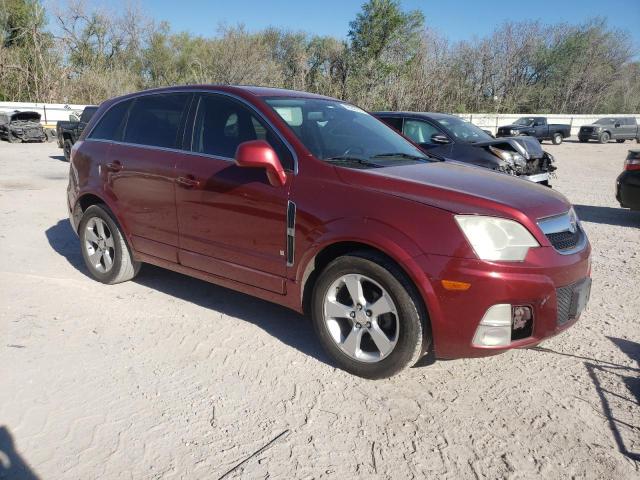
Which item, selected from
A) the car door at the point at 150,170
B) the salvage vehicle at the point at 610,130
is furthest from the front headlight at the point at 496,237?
the salvage vehicle at the point at 610,130

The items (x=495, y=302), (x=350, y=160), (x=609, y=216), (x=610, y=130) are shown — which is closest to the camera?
(x=495, y=302)

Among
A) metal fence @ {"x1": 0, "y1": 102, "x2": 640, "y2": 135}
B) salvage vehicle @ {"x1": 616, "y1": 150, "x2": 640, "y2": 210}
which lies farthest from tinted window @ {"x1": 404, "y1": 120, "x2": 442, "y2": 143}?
metal fence @ {"x1": 0, "y1": 102, "x2": 640, "y2": 135}

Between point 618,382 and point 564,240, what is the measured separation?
38.9 inches

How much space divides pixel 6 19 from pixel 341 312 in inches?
1644

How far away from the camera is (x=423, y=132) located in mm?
9898

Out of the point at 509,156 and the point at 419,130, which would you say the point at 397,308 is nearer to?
the point at 509,156

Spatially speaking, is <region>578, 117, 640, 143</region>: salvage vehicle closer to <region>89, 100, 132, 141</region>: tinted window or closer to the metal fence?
the metal fence

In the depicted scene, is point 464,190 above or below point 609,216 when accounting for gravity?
above

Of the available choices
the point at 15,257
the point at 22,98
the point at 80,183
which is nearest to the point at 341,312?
the point at 80,183

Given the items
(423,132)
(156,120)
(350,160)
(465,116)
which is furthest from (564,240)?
(465,116)

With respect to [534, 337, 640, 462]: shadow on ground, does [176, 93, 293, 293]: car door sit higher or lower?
higher

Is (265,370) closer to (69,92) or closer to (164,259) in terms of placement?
(164,259)

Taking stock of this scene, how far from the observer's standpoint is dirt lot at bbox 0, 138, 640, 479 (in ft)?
8.46

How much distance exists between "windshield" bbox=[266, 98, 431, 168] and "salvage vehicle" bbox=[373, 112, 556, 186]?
16.3 ft
